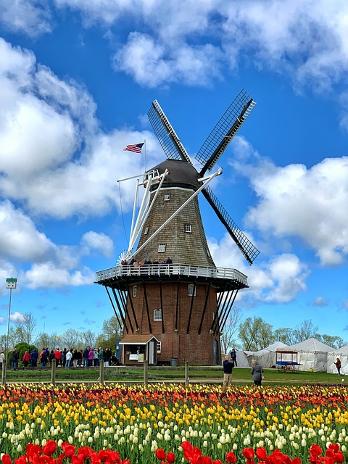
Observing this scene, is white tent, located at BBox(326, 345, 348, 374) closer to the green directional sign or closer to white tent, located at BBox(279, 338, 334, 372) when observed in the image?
white tent, located at BBox(279, 338, 334, 372)

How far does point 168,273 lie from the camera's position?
38.2m

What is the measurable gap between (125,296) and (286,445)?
117 ft

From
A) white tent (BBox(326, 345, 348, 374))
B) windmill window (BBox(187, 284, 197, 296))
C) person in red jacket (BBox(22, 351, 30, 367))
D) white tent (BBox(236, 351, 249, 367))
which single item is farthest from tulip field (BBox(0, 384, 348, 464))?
white tent (BBox(236, 351, 249, 367))

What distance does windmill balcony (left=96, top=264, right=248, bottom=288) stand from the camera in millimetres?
38531

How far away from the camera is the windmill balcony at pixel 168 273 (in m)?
38.5

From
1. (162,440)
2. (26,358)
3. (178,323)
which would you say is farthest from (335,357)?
(162,440)

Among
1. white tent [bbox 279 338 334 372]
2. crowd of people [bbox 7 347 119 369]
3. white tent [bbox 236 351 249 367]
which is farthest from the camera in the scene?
white tent [bbox 236 351 249 367]

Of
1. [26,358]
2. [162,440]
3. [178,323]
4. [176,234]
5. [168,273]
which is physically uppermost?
[176,234]

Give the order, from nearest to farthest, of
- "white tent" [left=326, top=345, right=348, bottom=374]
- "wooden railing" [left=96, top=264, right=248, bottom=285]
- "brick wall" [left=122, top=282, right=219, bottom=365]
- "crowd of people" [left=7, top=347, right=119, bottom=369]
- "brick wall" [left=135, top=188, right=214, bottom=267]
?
1. "crowd of people" [left=7, top=347, right=119, bottom=369]
2. "wooden railing" [left=96, top=264, right=248, bottom=285]
3. "brick wall" [left=122, top=282, right=219, bottom=365]
4. "brick wall" [left=135, top=188, right=214, bottom=267]
5. "white tent" [left=326, top=345, right=348, bottom=374]

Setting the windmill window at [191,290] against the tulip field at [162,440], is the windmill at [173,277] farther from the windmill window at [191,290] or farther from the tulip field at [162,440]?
the tulip field at [162,440]

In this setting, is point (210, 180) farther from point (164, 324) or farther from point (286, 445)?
point (286, 445)

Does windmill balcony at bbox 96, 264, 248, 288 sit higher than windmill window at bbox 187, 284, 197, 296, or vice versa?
windmill balcony at bbox 96, 264, 248, 288

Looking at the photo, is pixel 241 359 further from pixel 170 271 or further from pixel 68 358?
pixel 68 358

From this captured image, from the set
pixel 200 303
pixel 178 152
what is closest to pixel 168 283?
pixel 200 303
